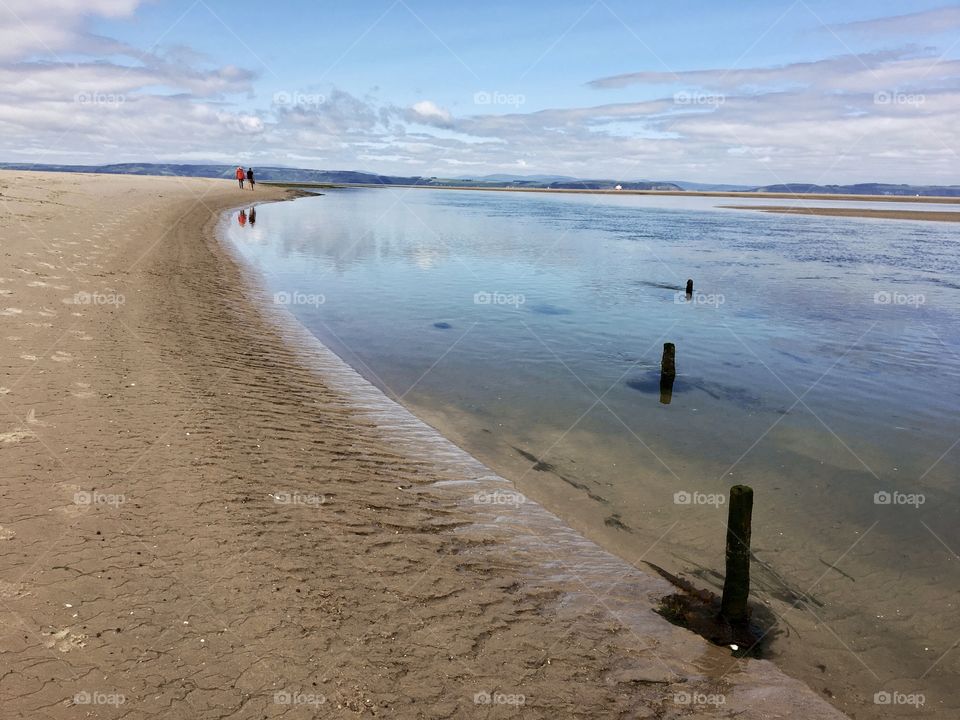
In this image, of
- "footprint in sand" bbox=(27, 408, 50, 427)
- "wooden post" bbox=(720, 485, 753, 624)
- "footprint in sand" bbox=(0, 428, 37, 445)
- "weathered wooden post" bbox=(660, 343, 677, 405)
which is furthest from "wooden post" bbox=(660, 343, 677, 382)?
"footprint in sand" bbox=(0, 428, 37, 445)

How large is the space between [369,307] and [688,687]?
73.2 ft

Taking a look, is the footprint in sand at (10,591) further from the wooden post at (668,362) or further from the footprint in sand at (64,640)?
the wooden post at (668,362)

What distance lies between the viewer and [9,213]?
104 feet

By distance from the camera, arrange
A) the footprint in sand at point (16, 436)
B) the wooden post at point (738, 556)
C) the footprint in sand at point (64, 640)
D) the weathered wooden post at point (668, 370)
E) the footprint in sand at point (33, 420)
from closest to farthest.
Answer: the footprint in sand at point (64, 640) < the wooden post at point (738, 556) < the footprint in sand at point (16, 436) < the footprint in sand at point (33, 420) < the weathered wooden post at point (668, 370)

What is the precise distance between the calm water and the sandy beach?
1.70 meters

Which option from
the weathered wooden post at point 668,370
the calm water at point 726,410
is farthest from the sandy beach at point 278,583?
the weathered wooden post at point 668,370

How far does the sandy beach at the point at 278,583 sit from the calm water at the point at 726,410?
1698 mm

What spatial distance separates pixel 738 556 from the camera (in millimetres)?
7934

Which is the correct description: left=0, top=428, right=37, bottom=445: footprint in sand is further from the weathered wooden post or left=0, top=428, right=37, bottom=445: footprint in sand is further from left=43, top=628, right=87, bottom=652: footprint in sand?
the weathered wooden post

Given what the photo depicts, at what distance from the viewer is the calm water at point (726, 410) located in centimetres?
924

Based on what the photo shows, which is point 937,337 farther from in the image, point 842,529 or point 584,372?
point 842,529

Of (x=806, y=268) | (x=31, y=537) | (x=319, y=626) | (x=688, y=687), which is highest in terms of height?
(x=806, y=268)

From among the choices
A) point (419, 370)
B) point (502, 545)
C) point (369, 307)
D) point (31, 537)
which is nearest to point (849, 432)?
point (502, 545)

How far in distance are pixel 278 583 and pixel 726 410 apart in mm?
13282
